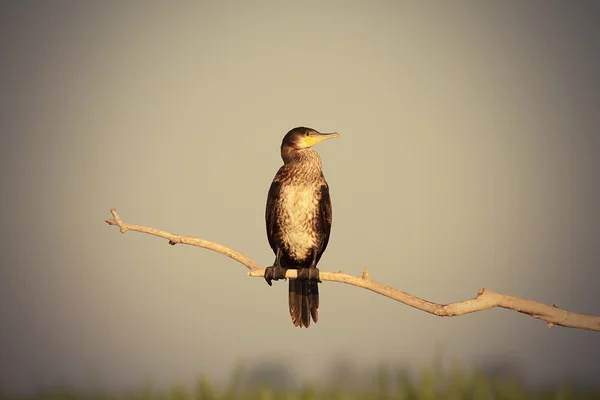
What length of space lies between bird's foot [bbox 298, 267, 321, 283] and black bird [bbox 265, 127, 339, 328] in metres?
0.03

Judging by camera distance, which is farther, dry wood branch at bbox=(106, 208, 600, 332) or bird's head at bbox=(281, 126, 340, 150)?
bird's head at bbox=(281, 126, 340, 150)

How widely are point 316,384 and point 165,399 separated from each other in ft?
6.93

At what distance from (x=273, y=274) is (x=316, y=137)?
139 centimetres

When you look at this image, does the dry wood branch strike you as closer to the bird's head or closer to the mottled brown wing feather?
the mottled brown wing feather

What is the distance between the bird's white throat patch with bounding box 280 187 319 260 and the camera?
6711mm

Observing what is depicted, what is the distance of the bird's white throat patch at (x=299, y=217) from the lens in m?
6.71

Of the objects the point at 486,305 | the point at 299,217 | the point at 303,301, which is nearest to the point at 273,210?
the point at 299,217

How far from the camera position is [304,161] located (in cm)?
671

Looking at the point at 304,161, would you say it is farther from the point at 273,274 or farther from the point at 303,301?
the point at 303,301

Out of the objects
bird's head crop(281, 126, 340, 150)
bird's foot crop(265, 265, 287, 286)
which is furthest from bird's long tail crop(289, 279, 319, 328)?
bird's head crop(281, 126, 340, 150)

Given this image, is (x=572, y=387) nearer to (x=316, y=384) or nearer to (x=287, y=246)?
(x=316, y=384)

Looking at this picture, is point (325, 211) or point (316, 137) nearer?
point (316, 137)

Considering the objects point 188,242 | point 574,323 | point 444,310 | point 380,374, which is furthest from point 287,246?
point 380,374

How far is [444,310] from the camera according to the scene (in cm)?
518
